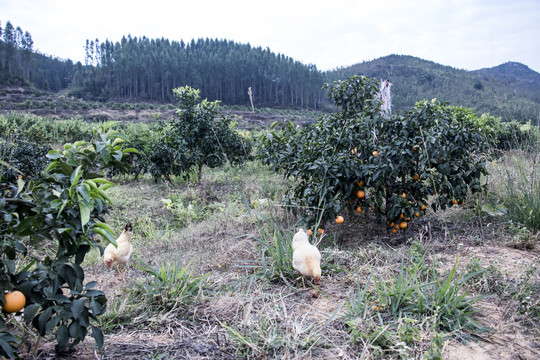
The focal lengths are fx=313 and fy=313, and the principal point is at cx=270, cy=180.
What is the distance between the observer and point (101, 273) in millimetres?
2809

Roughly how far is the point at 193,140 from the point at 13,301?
5.57m

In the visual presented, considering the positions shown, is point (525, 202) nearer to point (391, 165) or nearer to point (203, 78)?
point (391, 165)

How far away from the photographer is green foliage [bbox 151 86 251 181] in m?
6.36

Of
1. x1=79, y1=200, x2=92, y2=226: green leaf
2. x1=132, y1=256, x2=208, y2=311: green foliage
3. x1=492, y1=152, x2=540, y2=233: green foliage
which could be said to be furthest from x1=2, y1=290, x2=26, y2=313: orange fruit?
x1=492, y1=152, x2=540, y2=233: green foliage

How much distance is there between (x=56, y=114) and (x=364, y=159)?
33.6 m

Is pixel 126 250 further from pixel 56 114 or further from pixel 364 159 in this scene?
pixel 56 114

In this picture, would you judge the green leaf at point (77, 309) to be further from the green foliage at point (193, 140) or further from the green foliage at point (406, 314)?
the green foliage at point (193, 140)

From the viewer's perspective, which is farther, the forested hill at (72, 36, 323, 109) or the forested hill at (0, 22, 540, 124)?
the forested hill at (72, 36, 323, 109)

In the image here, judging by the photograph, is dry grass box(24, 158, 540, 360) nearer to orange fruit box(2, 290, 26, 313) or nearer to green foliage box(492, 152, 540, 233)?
green foliage box(492, 152, 540, 233)

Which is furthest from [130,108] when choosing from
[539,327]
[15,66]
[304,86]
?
[539,327]

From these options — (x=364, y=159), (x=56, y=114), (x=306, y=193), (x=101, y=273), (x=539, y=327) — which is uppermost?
(x=56, y=114)

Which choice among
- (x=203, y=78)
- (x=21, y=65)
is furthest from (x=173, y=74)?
(x=21, y=65)

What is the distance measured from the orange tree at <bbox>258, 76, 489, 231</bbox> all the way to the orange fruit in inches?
79.5

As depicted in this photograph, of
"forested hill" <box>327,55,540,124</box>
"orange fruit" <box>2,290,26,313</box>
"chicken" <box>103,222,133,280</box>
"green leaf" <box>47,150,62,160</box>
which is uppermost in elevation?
"forested hill" <box>327,55,540,124</box>
